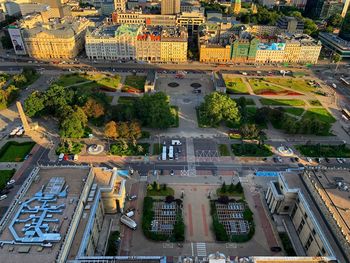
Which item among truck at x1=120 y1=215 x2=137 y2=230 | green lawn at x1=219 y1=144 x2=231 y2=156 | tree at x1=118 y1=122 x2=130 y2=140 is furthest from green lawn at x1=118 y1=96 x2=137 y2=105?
truck at x1=120 y1=215 x2=137 y2=230

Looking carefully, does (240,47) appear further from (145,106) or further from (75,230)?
(75,230)

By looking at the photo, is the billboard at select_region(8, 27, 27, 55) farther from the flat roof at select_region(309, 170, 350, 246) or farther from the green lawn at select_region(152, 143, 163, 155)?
the flat roof at select_region(309, 170, 350, 246)

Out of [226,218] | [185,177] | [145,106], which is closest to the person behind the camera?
[226,218]

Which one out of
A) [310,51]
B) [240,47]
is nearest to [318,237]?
[240,47]

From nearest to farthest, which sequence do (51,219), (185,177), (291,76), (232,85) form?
(51,219) → (185,177) → (232,85) → (291,76)

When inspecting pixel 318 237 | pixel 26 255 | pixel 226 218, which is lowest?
pixel 226 218

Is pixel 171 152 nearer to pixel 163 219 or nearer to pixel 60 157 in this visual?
pixel 163 219

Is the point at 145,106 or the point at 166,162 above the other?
the point at 145,106
